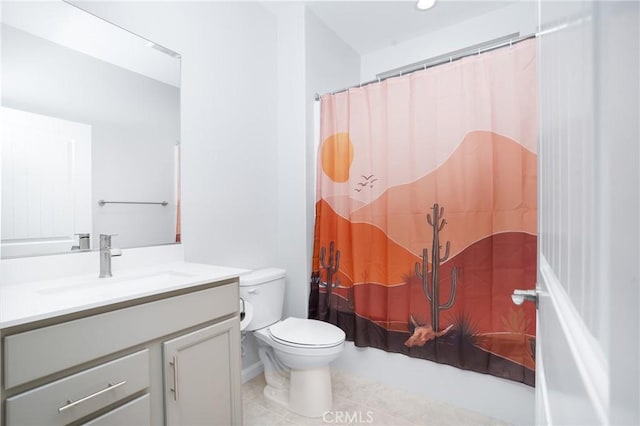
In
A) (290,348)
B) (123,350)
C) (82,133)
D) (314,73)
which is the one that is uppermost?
(314,73)

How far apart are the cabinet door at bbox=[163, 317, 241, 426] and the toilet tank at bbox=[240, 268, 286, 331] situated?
0.45 meters

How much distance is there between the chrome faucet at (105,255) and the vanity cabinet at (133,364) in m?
0.42

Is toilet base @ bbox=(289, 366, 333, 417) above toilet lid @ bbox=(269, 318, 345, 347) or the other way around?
the other way around

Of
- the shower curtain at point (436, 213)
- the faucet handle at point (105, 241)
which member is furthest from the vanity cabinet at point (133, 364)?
the shower curtain at point (436, 213)

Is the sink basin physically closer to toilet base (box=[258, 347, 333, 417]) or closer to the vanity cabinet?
the vanity cabinet

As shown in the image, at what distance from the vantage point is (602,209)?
0.22 metres

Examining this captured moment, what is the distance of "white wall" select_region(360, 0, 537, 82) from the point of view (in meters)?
2.22

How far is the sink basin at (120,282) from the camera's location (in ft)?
3.86

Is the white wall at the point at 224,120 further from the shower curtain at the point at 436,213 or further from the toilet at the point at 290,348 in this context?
the shower curtain at the point at 436,213

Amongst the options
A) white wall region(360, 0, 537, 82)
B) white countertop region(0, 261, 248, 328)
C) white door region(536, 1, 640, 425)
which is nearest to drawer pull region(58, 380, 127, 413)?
white countertop region(0, 261, 248, 328)

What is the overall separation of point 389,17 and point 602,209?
2656 millimetres

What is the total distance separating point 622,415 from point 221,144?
2035mm

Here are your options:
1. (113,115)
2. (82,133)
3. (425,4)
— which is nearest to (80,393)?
(82,133)

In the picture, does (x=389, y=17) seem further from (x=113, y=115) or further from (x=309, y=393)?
(x=309, y=393)
